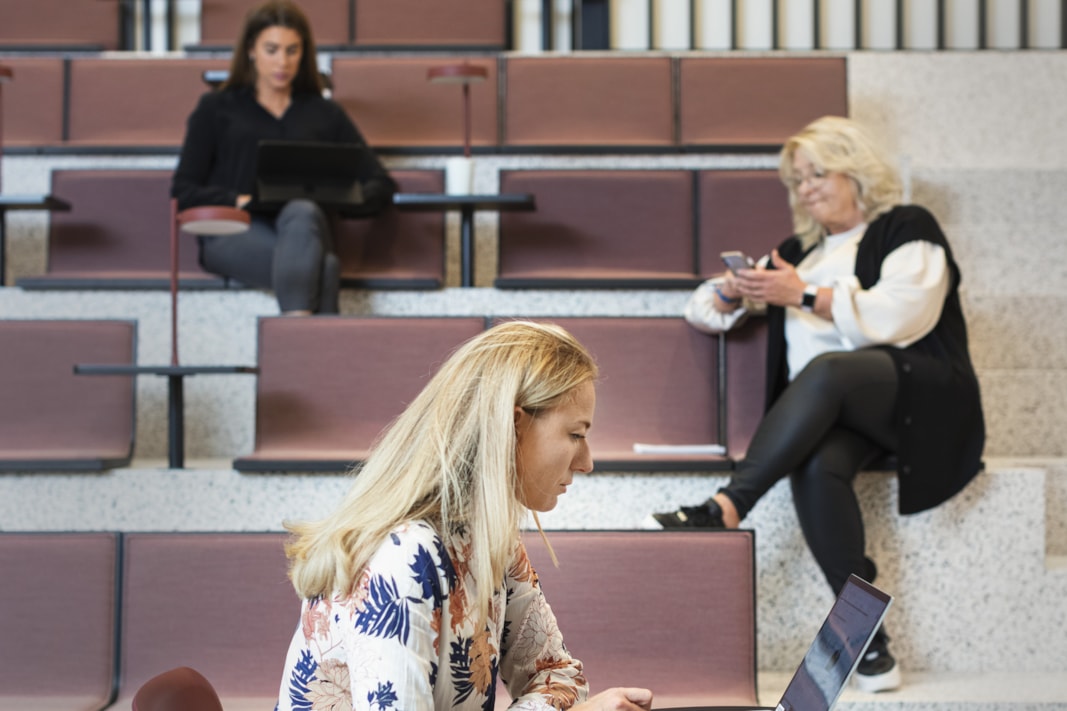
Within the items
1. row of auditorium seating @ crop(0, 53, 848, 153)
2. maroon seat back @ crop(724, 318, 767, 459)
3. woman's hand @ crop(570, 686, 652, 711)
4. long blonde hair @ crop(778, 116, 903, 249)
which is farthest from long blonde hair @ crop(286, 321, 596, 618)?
row of auditorium seating @ crop(0, 53, 848, 153)

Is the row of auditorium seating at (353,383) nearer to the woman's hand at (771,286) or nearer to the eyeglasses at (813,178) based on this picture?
the woman's hand at (771,286)

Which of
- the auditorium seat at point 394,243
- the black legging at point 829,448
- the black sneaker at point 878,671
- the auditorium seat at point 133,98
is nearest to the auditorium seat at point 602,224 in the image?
the auditorium seat at point 394,243

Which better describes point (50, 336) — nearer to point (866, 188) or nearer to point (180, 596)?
point (180, 596)

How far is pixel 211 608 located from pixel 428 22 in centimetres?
241

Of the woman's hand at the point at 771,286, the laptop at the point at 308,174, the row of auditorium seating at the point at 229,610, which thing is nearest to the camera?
the row of auditorium seating at the point at 229,610

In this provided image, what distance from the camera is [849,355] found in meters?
2.22

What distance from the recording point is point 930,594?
7.07 feet

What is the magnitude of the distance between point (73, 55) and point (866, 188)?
2.60 meters

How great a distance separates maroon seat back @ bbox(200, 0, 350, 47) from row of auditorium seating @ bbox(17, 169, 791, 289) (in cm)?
81

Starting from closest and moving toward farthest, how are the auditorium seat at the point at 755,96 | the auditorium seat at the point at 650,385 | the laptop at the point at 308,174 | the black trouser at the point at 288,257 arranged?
the auditorium seat at the point at 650,385 → the black trouser at the point at 288,257 → the laptop at the point at 308,174 → the auditorium seat at the point at 755,96

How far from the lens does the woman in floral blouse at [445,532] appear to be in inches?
38.4

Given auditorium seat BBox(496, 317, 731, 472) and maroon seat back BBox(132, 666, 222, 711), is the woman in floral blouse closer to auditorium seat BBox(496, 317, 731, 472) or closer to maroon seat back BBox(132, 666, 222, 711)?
maroon seat back BBox(132, 666, 222, 711)

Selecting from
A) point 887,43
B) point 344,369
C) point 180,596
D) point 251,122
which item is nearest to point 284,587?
point 180,596

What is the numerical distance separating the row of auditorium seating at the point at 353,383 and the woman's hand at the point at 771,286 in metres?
0.17
